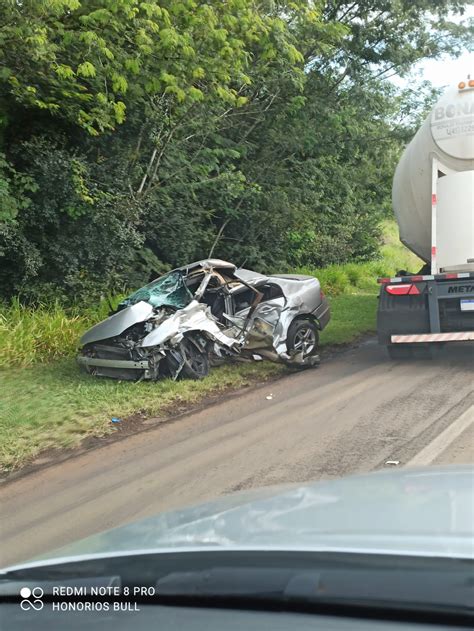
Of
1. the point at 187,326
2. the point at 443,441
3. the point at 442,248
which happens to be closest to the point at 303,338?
the point at 187,326

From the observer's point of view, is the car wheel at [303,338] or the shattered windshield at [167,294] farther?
the car wheel at [303,338]

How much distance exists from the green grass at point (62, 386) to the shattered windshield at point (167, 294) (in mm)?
1114

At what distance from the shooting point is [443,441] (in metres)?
6.26

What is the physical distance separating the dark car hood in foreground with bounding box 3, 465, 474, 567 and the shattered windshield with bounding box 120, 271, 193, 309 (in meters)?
6.75

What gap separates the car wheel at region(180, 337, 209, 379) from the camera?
31.0 ft

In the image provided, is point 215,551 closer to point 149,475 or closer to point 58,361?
point 149,475

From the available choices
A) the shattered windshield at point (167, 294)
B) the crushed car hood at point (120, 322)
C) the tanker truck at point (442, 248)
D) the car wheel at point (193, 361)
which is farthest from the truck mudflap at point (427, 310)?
the crushed car hood at point (120, 322)

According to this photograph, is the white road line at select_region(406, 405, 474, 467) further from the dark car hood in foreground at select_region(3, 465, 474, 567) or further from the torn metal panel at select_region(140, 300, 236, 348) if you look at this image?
the torn metal panel at select_region(140, 300, 236, 348)

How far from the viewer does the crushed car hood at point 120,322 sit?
9.00m

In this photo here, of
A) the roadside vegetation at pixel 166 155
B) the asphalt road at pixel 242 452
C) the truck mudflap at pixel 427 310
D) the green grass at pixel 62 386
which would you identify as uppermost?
the roadside vegetation at pixel 166 155

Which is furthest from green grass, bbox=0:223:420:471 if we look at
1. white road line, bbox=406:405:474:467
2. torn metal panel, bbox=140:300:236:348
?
white road line, bbox=406:405:474:467

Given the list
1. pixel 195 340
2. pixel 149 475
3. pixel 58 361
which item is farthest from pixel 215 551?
pixel 58 361

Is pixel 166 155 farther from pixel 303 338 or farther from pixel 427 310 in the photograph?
pixel 427 310

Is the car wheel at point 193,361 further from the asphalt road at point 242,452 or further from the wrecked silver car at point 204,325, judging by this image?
the asphalt road at point 242,452
